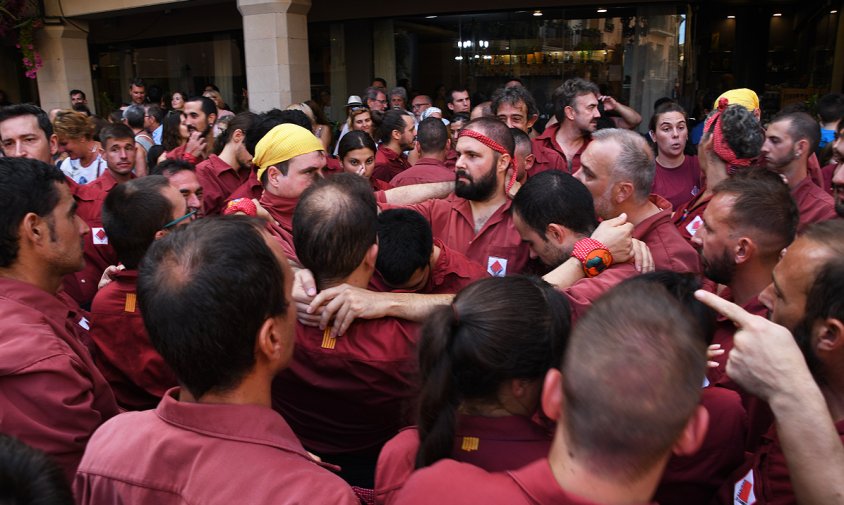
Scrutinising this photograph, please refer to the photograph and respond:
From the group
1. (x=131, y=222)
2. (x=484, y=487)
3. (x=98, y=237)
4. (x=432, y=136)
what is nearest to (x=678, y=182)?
(x=432, y=136)

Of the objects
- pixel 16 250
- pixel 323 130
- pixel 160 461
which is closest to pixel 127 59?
pixel 323 130

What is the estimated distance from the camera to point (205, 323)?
133 centimetres

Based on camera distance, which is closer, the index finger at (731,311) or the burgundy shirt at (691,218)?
the index finger at (731,311)

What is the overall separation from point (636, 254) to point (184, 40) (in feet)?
51.1

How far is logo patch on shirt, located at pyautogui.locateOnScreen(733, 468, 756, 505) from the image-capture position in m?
1.54

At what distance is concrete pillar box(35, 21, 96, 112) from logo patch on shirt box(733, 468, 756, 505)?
14.1m

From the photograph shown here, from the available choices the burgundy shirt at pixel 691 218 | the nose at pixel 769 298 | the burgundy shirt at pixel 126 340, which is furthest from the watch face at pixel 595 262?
the burgundy shirt at pixel 126 340

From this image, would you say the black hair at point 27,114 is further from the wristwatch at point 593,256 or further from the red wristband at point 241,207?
the wristwatch at point 593,256

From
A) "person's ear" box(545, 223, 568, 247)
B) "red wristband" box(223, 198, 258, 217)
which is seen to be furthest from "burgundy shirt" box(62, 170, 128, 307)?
"person's ear" box(545, 223, 568, 247)

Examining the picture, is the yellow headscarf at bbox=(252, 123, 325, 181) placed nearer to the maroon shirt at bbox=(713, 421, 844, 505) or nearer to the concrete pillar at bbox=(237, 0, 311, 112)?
the maroon shirt at bbox=(713, 421, 844, 505)

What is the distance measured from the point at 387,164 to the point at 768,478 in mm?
4955

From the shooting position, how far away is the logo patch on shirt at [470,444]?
1.41 meters

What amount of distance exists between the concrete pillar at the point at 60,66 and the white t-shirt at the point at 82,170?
8.41 m

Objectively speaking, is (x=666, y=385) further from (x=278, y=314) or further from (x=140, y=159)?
(x=140, y=159)
